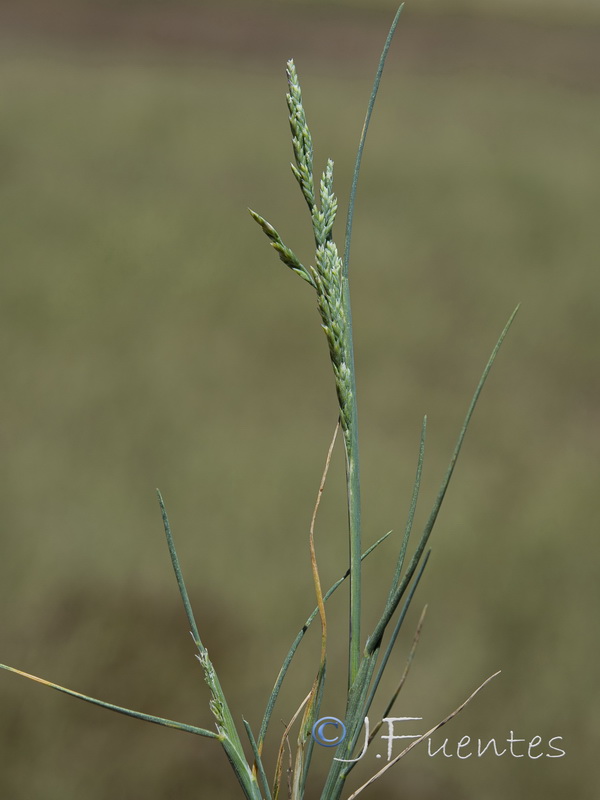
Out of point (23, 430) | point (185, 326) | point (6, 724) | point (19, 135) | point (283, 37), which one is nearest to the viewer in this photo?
point (6, 724)

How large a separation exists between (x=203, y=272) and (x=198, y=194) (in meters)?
0.15

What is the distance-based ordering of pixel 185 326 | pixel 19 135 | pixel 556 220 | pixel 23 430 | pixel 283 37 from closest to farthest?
1. pixel 23 430
2. pixel 185 326
3. pixel 556 220
4. pixel 19 135
5. pixel 283 37

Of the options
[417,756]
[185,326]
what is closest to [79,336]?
[185,326]

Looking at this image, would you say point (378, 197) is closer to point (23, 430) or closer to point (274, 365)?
point (274, 365)

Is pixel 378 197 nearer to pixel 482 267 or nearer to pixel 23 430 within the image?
pixel 482 267

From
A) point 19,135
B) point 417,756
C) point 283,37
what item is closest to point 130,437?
point 417,756

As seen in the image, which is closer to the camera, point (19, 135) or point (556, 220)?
point (556, 220)

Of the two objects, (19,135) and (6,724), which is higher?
(19,135)

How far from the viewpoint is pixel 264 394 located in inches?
31.3

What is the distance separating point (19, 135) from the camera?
1.06m

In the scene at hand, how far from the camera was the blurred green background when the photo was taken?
0.56 m

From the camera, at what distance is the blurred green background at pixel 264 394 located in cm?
56

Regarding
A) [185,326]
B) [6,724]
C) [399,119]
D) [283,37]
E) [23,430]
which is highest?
[283,37]

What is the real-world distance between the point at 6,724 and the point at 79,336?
0.42 m
